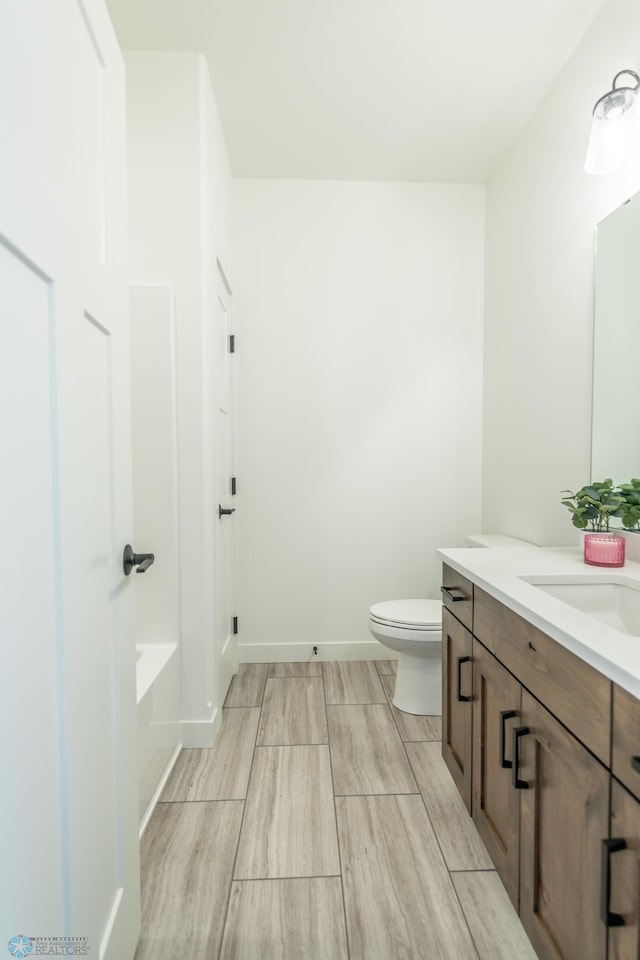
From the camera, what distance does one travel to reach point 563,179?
206 centimetres

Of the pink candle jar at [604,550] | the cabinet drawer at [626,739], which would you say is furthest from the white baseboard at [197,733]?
the cabinet drawer at [626,739]

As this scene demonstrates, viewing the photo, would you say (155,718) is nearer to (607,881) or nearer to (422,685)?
(422,685)

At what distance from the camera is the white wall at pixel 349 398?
291cm

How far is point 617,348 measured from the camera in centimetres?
176

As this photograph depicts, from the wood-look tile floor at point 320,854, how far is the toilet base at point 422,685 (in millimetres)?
64

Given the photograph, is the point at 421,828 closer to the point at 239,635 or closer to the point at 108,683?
the point at 108,683

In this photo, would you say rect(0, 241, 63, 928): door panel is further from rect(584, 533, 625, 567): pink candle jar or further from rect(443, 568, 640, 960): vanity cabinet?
rect(584, 533, 625, 567): pink candle jar

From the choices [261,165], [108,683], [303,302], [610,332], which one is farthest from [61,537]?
[261,165]

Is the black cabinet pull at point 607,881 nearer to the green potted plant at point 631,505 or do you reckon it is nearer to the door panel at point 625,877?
the door panel at point 625,877

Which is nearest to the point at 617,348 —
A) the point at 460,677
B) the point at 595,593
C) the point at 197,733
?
the point at 595,593

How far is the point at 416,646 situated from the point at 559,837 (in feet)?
4.17

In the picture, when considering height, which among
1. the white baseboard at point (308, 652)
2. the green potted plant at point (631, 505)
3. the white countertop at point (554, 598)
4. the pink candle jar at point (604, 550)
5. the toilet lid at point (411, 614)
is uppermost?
the green potted plant at point (631, 505)

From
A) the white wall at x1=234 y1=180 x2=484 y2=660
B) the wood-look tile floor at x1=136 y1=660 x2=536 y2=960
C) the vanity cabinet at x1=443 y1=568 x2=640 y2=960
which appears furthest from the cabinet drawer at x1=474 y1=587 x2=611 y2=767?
the white wall at x1=234 y1=180 x2=484 y2=660

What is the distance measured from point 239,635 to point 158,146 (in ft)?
7.74
